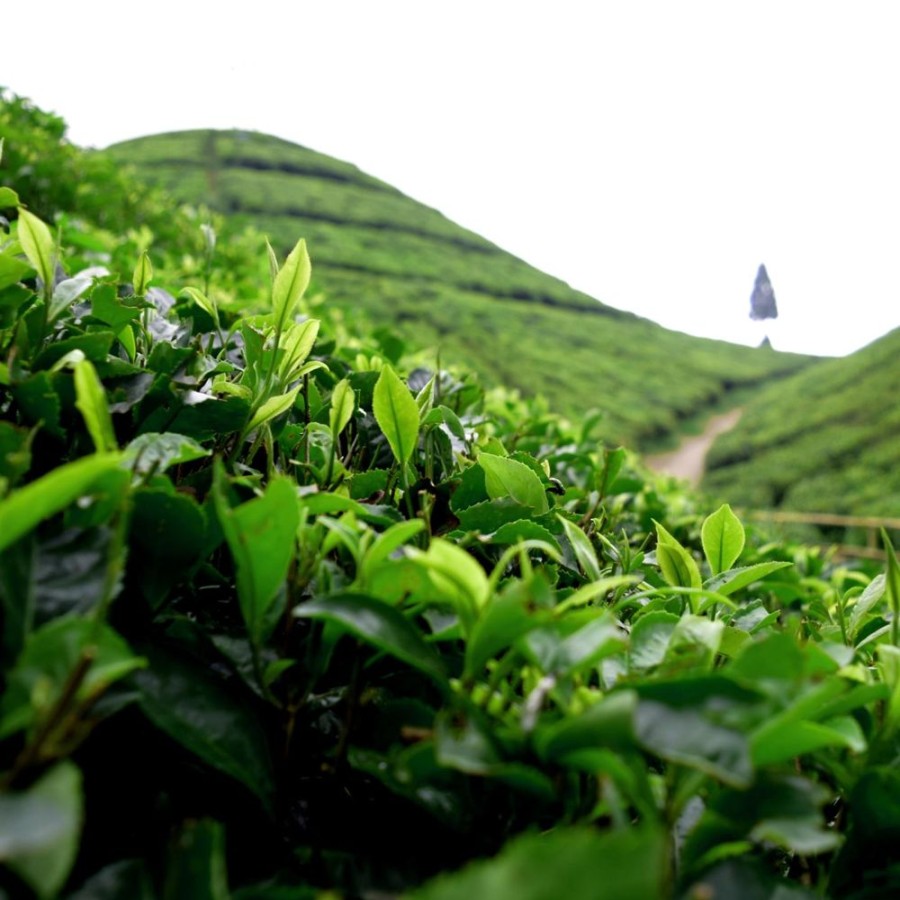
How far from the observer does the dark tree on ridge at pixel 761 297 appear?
2895 centimetres

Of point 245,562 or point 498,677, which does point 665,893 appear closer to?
point 498,677

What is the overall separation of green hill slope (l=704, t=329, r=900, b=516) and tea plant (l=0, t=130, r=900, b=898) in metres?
11.0

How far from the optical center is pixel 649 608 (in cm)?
77

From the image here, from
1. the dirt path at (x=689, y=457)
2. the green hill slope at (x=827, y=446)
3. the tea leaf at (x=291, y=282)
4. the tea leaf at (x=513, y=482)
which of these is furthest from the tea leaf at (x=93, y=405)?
the dirt path at (x=689, y=457)

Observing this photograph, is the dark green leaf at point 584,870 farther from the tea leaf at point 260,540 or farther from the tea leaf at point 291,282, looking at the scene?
the tea leaf at point 291,282

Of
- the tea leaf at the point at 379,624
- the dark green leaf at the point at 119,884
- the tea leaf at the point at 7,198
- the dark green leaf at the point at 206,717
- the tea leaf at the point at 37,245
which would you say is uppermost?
the tea leaf at the point at 7,198

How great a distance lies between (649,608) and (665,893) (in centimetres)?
36

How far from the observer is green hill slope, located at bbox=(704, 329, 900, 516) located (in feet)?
40.4

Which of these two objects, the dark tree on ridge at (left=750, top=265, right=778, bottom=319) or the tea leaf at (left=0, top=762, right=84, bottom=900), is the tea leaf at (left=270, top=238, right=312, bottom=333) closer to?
the tea leaf at (left=0, top=762, right=84, bottom=900)

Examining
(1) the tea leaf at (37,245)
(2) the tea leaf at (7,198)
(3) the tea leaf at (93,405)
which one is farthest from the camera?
(2) the tea leaf at (7,198)

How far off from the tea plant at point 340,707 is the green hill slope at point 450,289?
10.2 meters

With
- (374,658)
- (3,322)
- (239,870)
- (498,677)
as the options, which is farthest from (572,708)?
(3,322)

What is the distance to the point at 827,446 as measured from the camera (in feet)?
48.3

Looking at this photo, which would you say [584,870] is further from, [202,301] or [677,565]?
[202,301]
